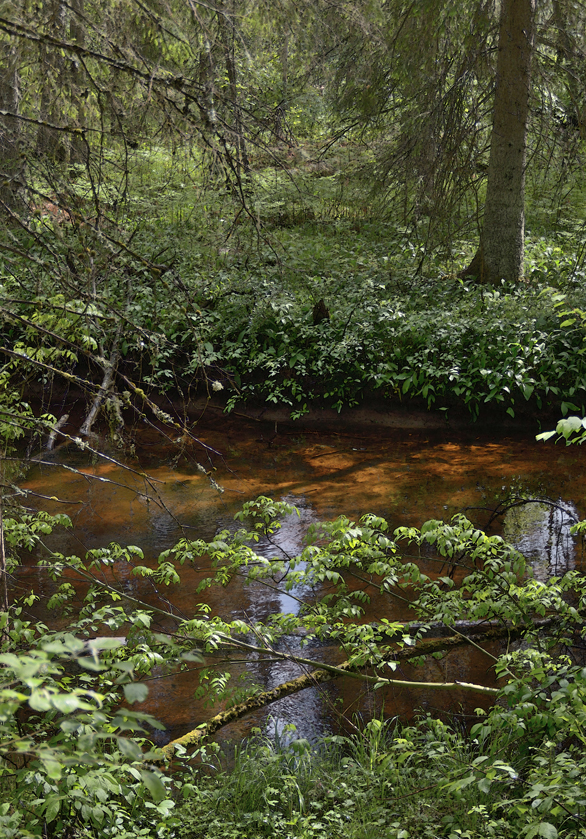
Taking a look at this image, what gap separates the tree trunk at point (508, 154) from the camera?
30.9 ft

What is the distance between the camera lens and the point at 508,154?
9859 mm

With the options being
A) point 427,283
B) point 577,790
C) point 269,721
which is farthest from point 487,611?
point 427,283

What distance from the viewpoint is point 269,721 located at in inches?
156

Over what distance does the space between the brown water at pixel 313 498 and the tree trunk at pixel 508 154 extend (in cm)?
324

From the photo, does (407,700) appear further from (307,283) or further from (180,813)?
(307,283)

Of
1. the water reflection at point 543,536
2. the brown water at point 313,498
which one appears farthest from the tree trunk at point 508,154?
the water reflection at point 543,536

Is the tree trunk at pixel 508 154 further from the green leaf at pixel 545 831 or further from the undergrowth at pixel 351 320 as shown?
the green leaf at pixel 545 831

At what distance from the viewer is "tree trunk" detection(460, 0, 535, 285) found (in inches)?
371

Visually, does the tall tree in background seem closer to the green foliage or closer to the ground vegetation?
the ground vegetation

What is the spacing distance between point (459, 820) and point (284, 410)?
6675 millimetres

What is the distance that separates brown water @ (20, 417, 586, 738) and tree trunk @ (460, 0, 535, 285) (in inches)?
127

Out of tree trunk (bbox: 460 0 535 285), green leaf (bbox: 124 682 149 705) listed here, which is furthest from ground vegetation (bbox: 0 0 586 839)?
tree trunk (bbox: 460 0 535 285)

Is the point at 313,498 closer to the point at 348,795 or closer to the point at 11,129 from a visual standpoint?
the point at 348,795

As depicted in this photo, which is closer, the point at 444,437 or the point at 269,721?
the point at 269,721
